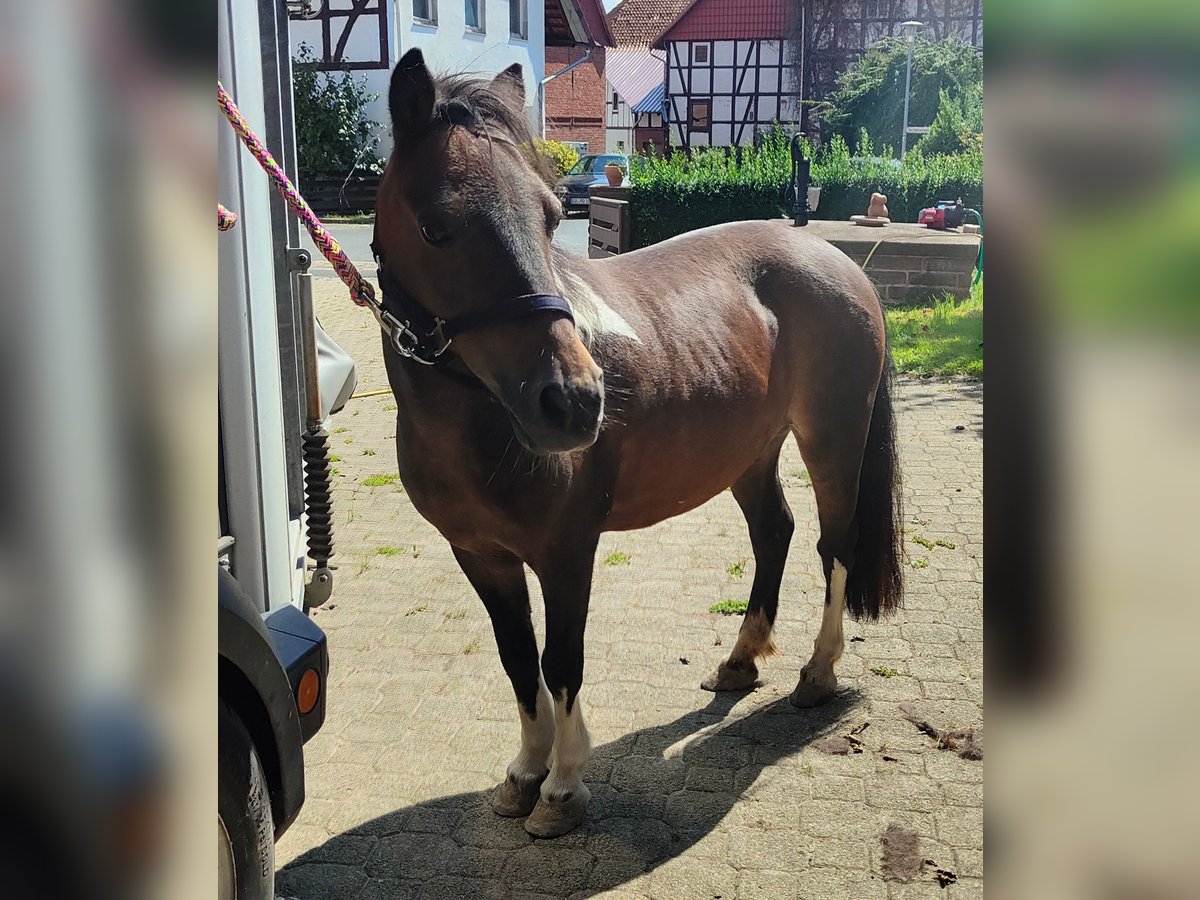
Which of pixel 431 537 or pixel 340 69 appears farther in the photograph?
pixel 340 69

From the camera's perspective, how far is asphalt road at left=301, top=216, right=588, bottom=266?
15.6 meters

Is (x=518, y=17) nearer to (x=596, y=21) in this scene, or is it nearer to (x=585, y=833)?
(x=596, y=21)

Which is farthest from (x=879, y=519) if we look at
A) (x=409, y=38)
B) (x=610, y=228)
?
(x=409, y=38)

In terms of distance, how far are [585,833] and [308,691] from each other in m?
1.11

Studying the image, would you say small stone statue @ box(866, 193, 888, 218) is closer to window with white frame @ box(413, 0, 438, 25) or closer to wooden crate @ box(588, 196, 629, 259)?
wooden crate @ box(588, 196, 629, 259)

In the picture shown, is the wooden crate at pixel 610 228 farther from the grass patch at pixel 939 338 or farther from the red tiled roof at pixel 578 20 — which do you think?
the red tiled roof at pixel 578 20

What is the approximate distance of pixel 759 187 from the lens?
1483 cm

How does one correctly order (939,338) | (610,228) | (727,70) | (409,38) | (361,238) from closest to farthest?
(939,338), (610,228), (361,238), (409,38), (727,70)
